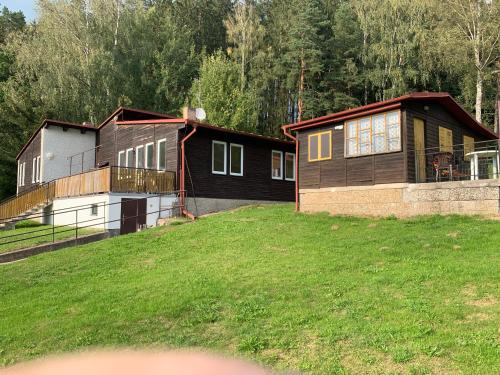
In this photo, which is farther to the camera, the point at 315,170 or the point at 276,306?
the point at 315,170

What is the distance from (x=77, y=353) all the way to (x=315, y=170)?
12.6 metres

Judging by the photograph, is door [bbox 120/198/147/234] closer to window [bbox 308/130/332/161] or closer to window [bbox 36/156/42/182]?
window [bbox 308/130/332/161]

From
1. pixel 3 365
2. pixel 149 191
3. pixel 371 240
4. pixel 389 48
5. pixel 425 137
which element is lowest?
pixel 3 365

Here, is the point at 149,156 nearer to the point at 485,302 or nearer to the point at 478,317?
the point at 485,302

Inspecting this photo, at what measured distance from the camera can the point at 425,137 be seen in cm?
1552

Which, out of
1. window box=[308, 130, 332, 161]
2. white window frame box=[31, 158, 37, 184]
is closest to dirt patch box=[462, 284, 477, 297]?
window box=[308, 130, 332, 161]

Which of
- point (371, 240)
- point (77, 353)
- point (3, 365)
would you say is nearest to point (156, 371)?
point (77, 353)

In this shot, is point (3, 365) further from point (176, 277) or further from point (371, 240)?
point (371, 240)

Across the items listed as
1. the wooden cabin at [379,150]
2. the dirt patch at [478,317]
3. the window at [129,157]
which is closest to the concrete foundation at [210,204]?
the wooden cabin at [379,150]

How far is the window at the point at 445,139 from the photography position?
53.7ft

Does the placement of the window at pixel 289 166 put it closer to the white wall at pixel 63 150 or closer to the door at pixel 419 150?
the door at pixel 419 150

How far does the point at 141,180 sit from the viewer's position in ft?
61.3

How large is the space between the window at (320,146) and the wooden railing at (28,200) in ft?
41.2

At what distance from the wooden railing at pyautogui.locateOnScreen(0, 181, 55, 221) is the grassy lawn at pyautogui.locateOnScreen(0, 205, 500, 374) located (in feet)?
34.8
